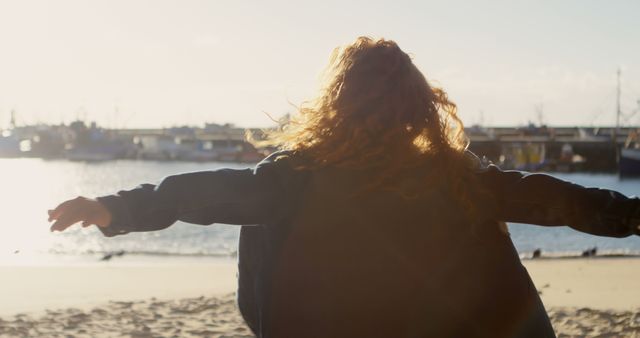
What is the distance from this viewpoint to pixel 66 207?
234 centimetres

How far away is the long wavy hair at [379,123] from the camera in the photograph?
8.12ft

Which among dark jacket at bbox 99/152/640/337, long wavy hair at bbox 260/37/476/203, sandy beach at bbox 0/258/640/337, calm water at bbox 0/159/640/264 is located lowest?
calm water at bbox 0/159/640/264

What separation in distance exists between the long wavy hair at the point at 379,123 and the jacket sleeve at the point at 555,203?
0.13 meters

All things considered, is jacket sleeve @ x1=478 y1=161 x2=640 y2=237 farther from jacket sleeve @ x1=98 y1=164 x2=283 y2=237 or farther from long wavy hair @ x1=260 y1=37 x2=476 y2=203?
jacket sleeve @ x1=98 y1=164 x2=283 y2=237

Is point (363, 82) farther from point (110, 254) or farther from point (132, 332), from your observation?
point (110, 254)

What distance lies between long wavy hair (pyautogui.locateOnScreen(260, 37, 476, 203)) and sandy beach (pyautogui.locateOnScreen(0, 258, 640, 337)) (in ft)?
21.2

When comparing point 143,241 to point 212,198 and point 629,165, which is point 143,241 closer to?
point 212,198

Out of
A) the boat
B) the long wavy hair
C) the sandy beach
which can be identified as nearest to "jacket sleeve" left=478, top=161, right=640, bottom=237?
the long wavy hair

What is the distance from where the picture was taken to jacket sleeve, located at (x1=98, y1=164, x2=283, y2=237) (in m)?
2.42

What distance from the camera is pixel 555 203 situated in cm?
255

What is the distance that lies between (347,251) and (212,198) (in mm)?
392

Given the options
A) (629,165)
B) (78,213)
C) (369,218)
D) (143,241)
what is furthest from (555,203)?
(629,165)

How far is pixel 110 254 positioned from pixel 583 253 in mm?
11759

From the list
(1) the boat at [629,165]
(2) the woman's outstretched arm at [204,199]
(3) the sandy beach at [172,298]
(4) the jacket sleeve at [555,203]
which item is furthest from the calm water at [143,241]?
(1) the boat at [629,165]
